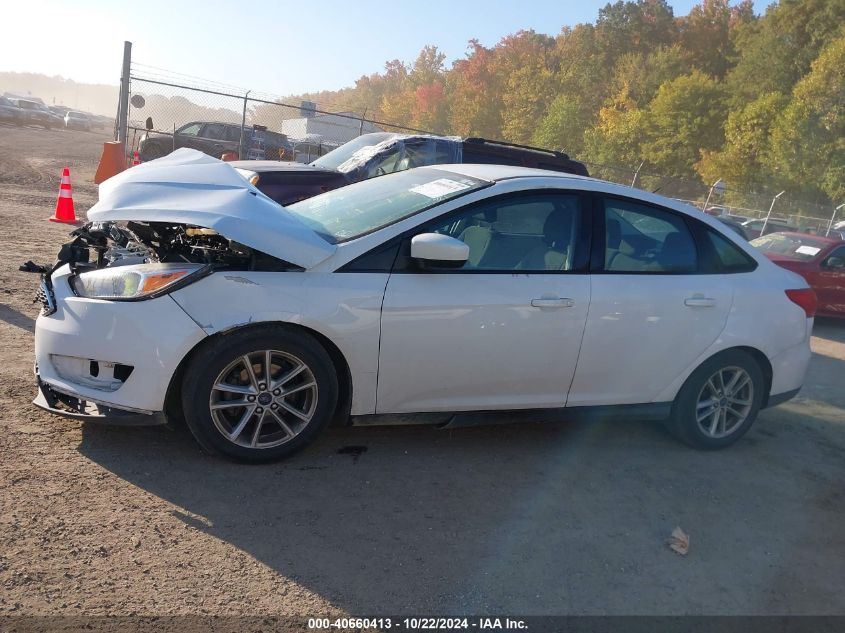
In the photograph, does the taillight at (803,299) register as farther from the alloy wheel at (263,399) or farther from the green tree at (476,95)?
the green tree at (476,95)

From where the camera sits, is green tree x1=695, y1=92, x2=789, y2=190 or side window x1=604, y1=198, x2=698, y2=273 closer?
side window x1=604, y1=198, x2=698, y2=273

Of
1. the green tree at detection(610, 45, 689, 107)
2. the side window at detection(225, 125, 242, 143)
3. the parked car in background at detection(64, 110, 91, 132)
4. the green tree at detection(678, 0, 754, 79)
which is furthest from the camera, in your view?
the green tree at detection(678, 0, 754, 79)

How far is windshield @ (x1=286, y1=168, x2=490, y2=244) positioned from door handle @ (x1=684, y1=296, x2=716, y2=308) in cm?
146

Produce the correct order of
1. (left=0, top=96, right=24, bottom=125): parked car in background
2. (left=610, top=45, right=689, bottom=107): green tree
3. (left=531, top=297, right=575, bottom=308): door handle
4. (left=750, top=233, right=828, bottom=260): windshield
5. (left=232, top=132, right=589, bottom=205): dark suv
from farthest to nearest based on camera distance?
1. (left=610, top=45, right=689, bottom=107): green tree
2. (left=0, top=96, right=24, bottom=125): parked car in background
3. (left=750, top=233, right=828, bottom=260): windshield
4. (left=232, top=132, right=589, bottom=205): dark suv
5. (left=531, top=297, right=575, bottom=308): door handle

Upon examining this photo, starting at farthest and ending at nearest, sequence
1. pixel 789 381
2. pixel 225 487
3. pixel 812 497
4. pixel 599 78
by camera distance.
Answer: pixel 599 78
pixel 789 381
pixel 812 497
pixel 225 487

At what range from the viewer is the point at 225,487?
11.4 ft

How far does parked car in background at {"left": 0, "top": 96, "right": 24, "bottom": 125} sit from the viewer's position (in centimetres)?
4231

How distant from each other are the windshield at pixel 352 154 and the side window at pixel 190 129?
11.5 meters

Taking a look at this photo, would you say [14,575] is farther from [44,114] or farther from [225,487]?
[44,114]

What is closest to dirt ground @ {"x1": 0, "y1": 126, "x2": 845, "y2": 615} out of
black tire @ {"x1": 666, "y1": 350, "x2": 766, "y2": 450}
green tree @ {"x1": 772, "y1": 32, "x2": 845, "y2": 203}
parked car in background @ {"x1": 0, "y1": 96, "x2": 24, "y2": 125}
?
black tire @ {"x1": 666, "y1": 350, "x2": 766, "y2": 450}

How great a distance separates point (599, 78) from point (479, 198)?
254 ft

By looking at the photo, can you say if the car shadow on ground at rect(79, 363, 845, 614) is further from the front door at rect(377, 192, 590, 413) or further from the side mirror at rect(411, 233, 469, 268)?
the side mirror at rect(411, 233, 469, 268)

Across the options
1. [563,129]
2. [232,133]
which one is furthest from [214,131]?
[563,129]

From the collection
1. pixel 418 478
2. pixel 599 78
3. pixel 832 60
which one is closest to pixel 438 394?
pixel 418 478
